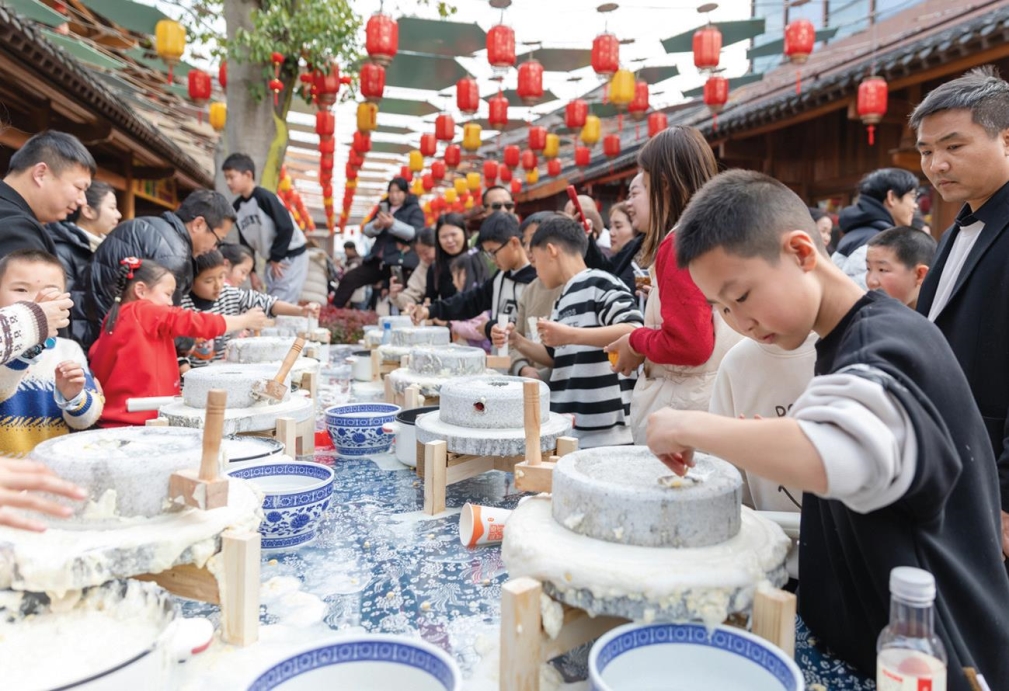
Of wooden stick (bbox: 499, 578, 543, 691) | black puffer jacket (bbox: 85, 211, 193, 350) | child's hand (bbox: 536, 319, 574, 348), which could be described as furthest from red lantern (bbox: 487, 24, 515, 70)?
wooden stick (bbox: 499, 578, 543, 691)

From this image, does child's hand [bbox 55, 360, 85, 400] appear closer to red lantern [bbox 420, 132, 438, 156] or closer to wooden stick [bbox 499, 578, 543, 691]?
wooden stick [bbox 499, 578, 543, 691]

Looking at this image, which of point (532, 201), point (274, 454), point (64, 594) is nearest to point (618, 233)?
point (274, 454)

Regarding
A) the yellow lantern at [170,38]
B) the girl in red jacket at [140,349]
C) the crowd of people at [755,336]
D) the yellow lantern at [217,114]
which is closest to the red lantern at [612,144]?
the yellow lantern at [217,114]

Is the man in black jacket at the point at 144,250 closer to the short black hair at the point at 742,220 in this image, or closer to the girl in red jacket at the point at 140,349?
the girl in red jacket at the point at 140,349

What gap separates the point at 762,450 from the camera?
44.1 inches

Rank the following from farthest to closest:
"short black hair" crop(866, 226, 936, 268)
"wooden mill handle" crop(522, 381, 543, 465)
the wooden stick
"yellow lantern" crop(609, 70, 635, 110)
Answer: "yellow lantern" crop(609, 70, 635, 110) → "short black hair" crop(866, 226, 936, 268) → "wooden mill handle" crop(522, 381, 543, 465) → the wooden stick

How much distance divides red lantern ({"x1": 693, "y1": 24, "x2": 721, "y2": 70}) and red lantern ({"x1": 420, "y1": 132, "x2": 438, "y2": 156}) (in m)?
6.76

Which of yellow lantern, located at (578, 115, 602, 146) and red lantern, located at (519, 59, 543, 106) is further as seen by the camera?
yellow lantern, located at (578, 115, 602, 146)

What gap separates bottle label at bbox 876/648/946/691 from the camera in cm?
98

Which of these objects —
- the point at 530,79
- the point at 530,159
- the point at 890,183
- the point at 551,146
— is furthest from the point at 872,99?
the point at 530,159

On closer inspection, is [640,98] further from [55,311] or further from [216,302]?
[55,311]

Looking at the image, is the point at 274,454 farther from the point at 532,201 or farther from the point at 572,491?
the point at 532,201

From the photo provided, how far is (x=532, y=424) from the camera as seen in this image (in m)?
1.78

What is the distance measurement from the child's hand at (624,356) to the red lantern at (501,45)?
24.3 ft
